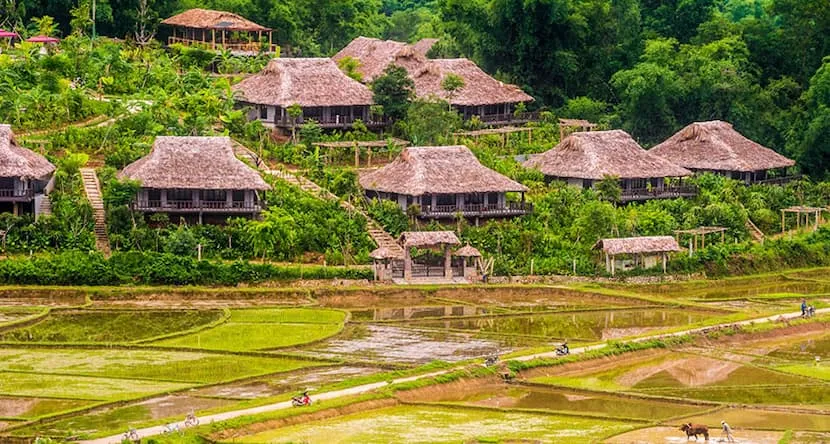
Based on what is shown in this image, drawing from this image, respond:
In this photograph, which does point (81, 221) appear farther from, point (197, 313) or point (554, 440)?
point (554, 440)

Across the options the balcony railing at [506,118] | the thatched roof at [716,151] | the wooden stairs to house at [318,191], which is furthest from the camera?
the balcony railing at [506,118]

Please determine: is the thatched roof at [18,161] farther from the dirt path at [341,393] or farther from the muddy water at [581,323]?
the dirt path at [341,393]

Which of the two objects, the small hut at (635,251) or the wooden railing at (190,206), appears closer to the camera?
the wooden railing at (190,206)

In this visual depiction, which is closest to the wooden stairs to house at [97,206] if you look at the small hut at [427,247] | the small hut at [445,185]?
the small hut at [445,185]

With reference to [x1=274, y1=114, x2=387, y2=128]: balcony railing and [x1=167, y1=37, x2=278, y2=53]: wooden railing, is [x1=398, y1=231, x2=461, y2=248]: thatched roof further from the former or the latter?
[x1=167, y1=37, x2=278, y2=53]: wooden railing

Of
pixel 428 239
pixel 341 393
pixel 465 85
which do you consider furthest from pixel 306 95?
pixel 341 393

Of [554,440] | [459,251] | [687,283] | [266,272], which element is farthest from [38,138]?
[554,440]

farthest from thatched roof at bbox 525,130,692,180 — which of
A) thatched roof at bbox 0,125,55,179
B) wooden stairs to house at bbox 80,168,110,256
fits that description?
thatched roof at bbox 0,125,55,179
